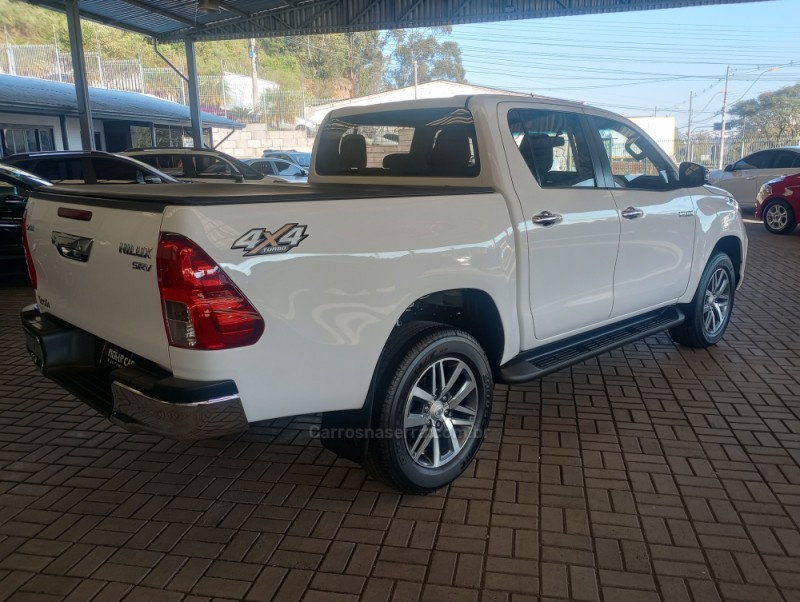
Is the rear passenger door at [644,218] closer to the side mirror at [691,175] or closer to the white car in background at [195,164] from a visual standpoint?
the side mirror at [691,175]

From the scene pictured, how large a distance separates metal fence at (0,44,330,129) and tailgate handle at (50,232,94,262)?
30556mm

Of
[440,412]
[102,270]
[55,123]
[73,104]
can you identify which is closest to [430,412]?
[440,412]

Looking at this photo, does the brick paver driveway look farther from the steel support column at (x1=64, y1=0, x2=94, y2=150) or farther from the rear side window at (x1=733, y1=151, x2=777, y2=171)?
the rear side window at (x1=733, y1=151, x2=777, y2=171)

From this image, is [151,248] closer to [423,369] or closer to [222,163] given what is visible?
[423,369]

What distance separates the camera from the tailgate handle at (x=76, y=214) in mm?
2994

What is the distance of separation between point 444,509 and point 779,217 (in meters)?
12.9

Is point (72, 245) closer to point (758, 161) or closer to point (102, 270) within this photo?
point (102, 270)

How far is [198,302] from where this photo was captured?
247cm

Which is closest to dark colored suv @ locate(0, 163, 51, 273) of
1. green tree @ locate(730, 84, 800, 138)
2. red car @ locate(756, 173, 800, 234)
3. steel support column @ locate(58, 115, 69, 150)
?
steel support column @ locate(58, 115, 69, 150)

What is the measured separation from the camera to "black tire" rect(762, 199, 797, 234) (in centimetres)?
1312

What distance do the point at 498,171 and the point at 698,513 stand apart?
2022mm

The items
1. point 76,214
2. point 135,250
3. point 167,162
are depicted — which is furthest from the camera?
point 167,162

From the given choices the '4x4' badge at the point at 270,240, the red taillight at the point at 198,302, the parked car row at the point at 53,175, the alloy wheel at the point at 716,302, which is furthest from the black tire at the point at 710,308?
the red taillight at the point at 198,302

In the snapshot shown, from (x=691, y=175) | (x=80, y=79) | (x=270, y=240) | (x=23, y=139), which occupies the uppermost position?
(x=80, y=79)
